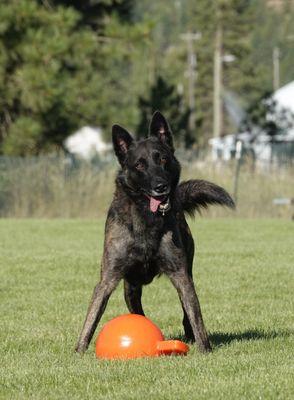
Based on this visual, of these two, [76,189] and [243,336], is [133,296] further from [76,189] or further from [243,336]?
[76,189]

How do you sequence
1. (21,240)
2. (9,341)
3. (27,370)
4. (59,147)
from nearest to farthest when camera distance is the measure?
(27,370), (9,341), (21,240), (59,147)

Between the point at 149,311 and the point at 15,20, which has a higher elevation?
the point at 15,20

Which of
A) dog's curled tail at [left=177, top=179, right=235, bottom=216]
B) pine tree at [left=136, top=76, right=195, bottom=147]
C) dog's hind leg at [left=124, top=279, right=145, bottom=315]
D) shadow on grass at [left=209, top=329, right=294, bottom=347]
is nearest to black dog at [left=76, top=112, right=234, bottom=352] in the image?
dog's hind leg at [left=124, top=279, right=145, bottom=315]

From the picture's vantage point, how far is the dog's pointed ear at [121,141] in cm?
780

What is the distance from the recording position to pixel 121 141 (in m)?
7.86

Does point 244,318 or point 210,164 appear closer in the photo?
point 244,318

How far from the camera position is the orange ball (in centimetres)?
720

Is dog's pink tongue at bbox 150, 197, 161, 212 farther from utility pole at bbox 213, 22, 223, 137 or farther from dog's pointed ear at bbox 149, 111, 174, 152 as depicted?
utility pole at bbox 213, 22, 223, 137

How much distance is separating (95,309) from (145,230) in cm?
69

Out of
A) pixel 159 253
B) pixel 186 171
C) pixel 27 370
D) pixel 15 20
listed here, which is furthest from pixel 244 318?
pixel 15 20

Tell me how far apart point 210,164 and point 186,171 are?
0.71m

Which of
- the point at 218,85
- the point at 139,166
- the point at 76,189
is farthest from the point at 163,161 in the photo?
the point at 218,85

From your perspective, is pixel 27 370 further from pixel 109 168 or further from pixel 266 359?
pixel 109 168

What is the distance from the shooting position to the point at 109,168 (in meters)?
27.4
